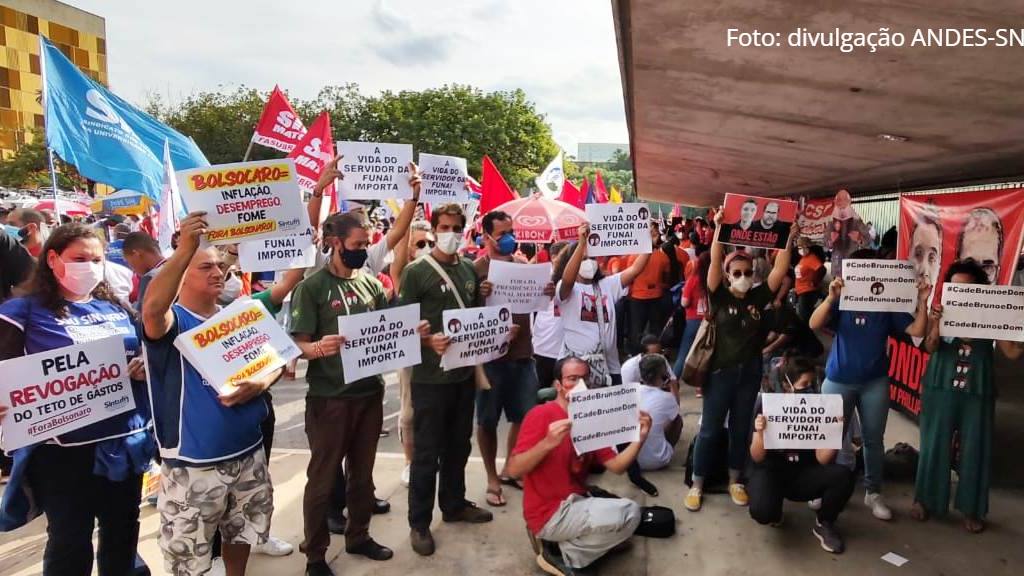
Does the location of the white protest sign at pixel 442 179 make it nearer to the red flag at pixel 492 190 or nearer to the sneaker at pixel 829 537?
the red flag at pixel 492 190

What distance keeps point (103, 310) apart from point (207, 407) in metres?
0.75

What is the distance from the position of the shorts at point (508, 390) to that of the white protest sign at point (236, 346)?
1.84m

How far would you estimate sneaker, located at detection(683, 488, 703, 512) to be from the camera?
4301 mm

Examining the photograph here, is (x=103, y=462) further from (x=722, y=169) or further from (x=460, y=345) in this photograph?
(x=722, y=169)

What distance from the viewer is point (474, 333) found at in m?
3.75

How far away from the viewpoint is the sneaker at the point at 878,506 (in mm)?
4149

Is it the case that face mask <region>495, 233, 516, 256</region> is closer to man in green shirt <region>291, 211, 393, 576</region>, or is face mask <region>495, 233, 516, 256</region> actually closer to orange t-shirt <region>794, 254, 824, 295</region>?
man in green shirt <region>291, 211, 393, 576</region>

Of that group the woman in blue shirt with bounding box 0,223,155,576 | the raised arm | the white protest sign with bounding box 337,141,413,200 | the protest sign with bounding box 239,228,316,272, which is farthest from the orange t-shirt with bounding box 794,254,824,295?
the woman in blue shirt with bounding box 0,223,155,576

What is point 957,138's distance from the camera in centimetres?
480

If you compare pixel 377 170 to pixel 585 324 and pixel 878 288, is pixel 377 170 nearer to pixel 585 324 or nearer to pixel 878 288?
pixel 585 324

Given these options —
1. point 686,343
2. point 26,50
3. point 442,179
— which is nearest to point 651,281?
point 686,343

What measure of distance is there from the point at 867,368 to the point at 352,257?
11.4 ft

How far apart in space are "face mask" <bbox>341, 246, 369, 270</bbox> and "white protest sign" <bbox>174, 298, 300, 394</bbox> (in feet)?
2.27

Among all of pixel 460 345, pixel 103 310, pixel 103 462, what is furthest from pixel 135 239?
pixel 460 345
